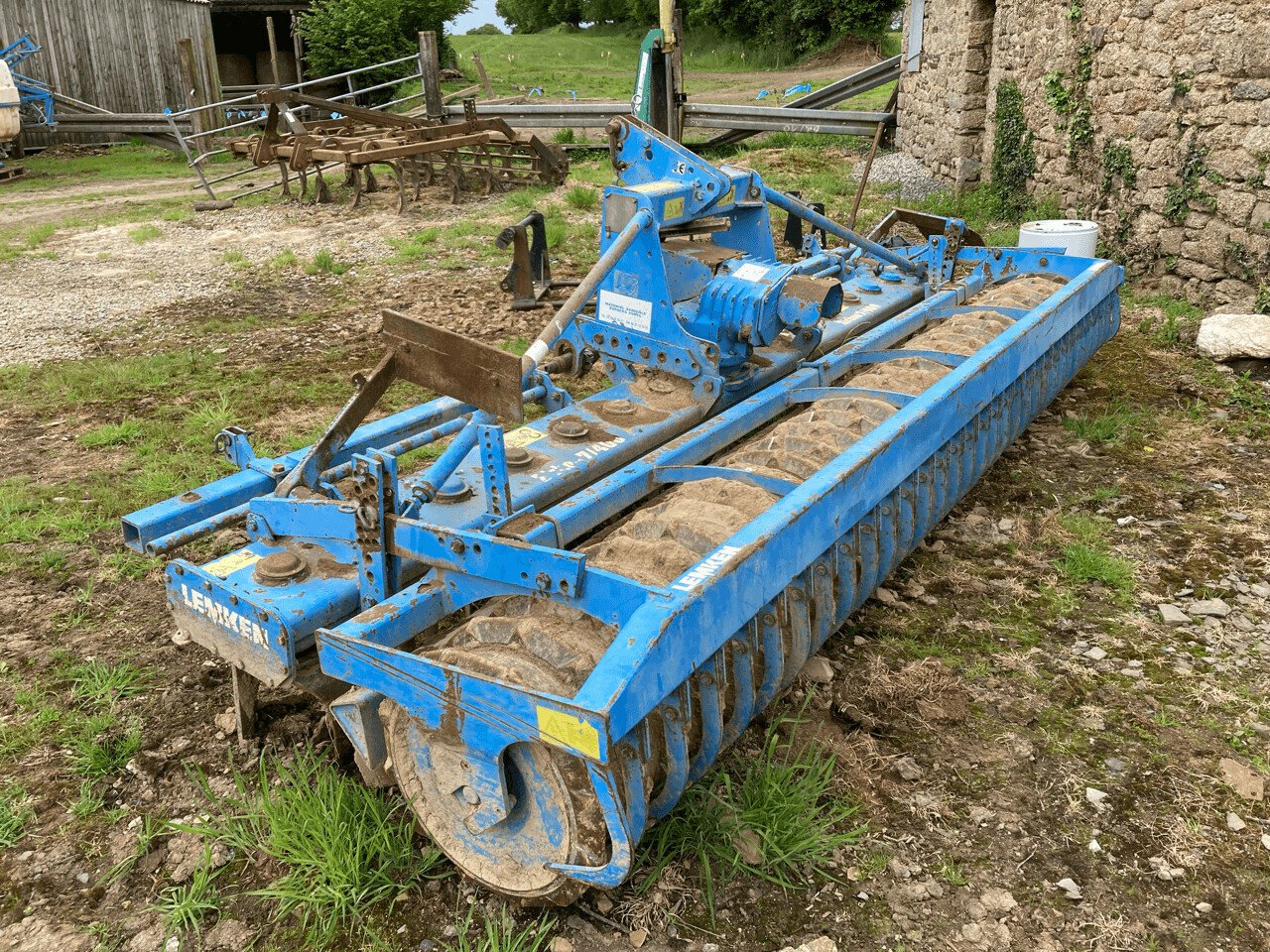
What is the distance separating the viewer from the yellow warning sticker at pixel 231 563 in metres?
3.19

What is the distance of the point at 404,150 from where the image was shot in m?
11.6

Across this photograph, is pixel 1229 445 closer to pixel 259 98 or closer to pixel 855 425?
pixel 855 425

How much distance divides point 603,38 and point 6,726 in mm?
41813

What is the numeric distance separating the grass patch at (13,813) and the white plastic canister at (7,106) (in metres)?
17.4

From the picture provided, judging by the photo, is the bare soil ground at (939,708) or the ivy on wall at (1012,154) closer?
the bare soil ground at (939,708)

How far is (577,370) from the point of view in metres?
4.68

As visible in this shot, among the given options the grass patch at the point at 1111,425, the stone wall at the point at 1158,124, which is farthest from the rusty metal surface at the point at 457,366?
the stone wall at the point at 1158,124

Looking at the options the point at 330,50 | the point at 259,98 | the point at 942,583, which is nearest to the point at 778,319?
the point at 942,583

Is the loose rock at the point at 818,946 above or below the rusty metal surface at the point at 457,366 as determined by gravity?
below

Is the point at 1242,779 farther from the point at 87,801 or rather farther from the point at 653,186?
the point at 87,801

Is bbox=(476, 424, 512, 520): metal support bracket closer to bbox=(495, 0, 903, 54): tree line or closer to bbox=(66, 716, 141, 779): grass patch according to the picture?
bbox=(66, 716, 141, 779): grass patch

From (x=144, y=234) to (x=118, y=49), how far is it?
1174 centimetres

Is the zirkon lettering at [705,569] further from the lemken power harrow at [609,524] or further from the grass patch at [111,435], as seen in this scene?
the grass patch at [111,435]

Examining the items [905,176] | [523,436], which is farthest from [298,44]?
[523,436]
